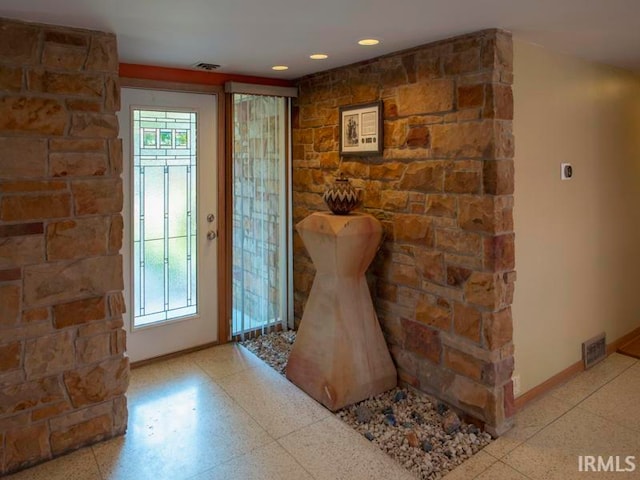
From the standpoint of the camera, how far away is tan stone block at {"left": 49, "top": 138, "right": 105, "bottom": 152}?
2.20m

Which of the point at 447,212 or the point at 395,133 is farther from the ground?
the point at 395,133

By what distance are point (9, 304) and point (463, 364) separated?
7.59ft

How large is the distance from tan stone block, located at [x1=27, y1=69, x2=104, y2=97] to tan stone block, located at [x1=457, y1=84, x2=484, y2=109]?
1843mm

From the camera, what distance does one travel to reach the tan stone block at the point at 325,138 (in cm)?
A: 346

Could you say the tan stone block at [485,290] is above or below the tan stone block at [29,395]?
above

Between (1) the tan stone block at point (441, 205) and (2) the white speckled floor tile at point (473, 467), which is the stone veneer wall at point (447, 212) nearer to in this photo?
Answer: (1) the tan stone block at point (441, 205)

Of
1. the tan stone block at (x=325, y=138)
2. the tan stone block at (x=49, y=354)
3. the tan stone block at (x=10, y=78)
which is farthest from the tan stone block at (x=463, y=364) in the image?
the tan stone block at (x=10, y=78)

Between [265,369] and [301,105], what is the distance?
2079 millimetres

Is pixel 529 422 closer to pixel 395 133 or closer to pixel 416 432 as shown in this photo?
pixel 416 432

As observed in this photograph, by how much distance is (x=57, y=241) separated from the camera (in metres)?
2.24

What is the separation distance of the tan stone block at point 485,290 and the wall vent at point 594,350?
126 centimetres

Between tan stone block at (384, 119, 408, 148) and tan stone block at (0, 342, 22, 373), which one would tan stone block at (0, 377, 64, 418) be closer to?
tan stone block at (0, 342, 22, 373)

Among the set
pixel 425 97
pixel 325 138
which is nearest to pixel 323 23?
pixel 425 97

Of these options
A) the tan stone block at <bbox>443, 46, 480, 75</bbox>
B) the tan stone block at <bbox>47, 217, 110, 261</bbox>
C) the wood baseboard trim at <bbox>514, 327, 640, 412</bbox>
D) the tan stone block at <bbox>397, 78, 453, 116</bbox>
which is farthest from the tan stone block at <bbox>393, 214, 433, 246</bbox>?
the tan stone block at <bbox>47, 217, 110, 261</bbox>
